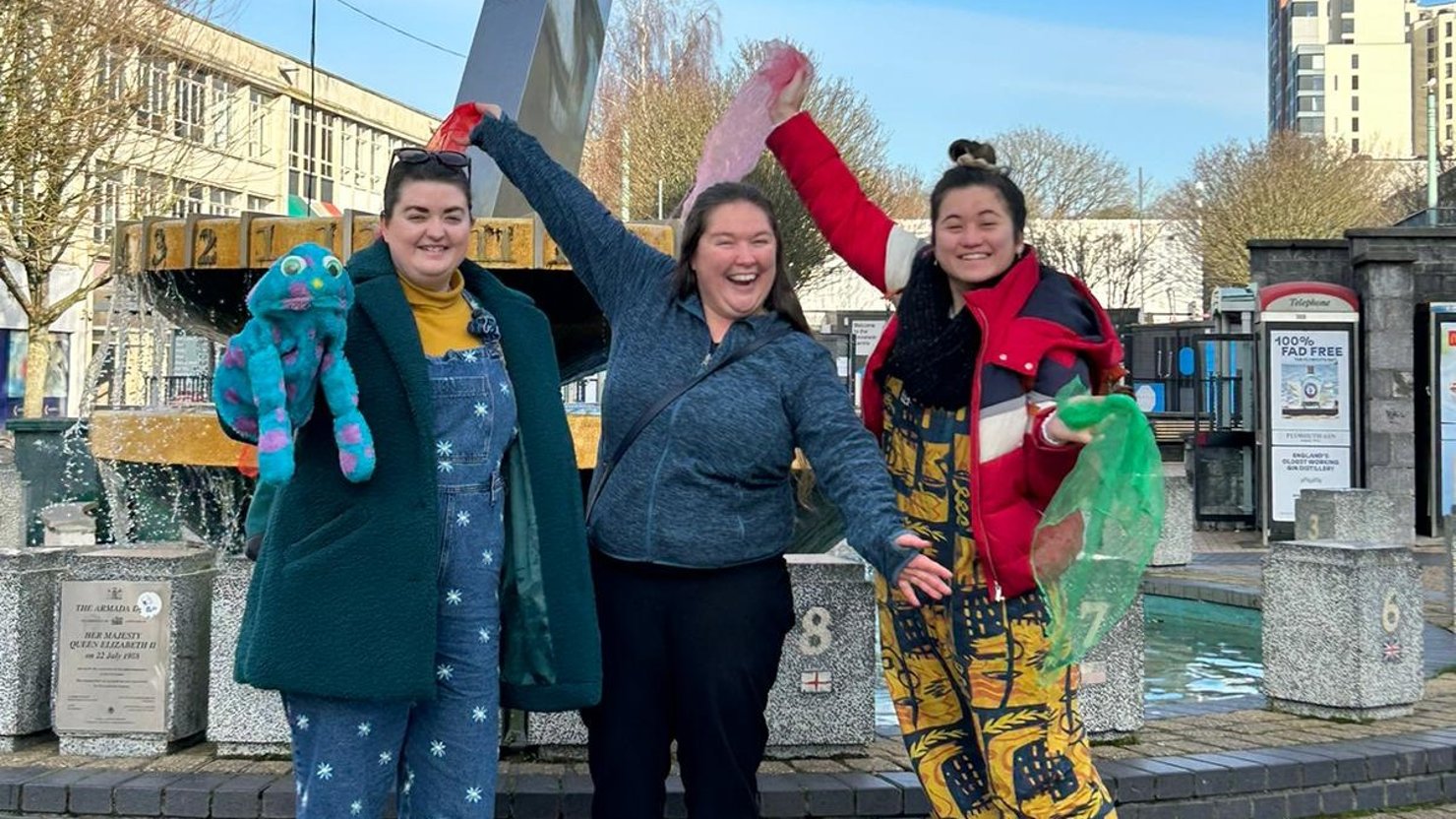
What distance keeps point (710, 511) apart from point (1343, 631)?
3.55 m

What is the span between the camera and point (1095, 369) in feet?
9.83

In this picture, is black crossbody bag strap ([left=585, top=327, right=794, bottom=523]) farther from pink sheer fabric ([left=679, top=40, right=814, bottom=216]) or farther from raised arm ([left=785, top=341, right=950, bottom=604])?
pink sheer fabric ([left=679, top=40, right=814, bottom=216])

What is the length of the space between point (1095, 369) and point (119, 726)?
3357 millimetres

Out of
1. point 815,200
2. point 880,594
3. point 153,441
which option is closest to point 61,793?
point 153,441

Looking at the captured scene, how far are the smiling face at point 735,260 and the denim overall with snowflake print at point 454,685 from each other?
0.53 metres

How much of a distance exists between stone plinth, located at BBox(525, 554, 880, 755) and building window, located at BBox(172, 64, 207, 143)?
2374cm

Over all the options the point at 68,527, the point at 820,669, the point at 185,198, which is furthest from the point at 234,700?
the point at 185,198

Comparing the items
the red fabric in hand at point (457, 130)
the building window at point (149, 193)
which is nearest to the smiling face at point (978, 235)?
the red fabric in hand at point (457, 130)

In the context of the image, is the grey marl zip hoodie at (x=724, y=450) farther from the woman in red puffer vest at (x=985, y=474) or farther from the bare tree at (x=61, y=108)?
the bare tree at (x=61, y=108)

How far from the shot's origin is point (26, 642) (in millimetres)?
4656

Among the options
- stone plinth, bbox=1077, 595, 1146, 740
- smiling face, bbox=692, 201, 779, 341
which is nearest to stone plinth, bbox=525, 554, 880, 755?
stone plinth, bbox=1077, 595, 1146, 740

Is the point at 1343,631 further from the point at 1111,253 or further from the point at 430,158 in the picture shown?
the point at 1111,253

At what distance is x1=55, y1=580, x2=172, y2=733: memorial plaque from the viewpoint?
14.7 ft

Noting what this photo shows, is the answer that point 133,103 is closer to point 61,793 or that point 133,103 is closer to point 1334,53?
point 61,793
